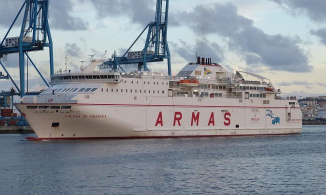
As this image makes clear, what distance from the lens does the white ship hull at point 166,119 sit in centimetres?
4509

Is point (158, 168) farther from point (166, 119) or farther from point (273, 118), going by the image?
point (273, 118)

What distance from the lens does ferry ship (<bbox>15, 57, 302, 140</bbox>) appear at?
45.2 meters

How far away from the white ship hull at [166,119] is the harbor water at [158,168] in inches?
56.5

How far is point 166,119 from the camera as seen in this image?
50.4 metres

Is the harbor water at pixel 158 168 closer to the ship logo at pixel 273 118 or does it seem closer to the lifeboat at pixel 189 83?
the lifeboat at pixel 189 83

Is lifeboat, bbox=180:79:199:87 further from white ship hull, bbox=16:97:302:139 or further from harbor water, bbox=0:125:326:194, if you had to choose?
harbor water, bbox=0:125:326:194

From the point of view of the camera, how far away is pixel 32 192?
82.3 ft

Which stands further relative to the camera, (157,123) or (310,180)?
(157,123)

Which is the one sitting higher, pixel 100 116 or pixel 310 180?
pixel 100 116

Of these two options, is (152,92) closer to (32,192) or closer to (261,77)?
(261,77)

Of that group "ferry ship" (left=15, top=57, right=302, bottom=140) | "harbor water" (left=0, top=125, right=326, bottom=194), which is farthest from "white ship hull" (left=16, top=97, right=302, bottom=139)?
"harbor water" (left=0, top=125, right=326, bottom=194)

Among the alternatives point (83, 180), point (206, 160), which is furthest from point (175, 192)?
point (206, 160)

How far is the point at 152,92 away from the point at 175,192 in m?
25.1

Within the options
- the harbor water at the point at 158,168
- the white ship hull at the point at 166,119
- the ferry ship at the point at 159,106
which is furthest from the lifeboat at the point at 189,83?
the harbor water at the point at 158,168
